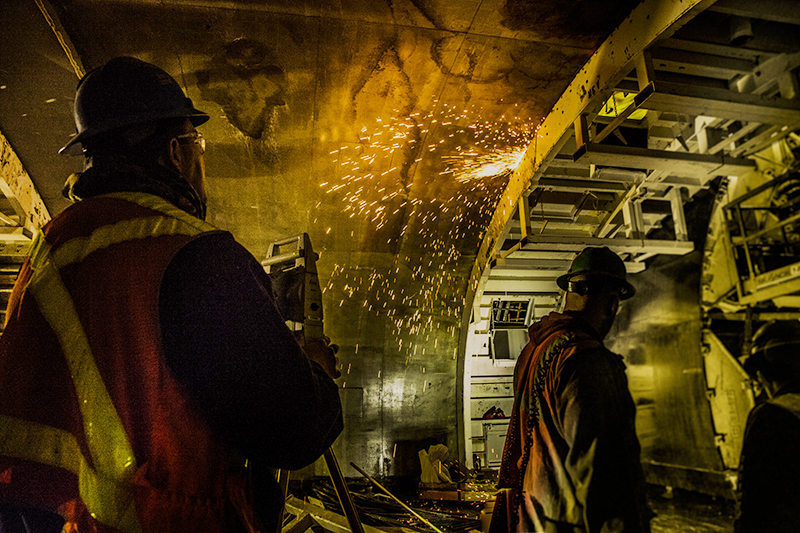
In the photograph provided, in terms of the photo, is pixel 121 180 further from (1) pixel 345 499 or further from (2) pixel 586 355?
(2) pixel 586 355

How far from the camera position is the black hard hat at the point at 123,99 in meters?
1.46

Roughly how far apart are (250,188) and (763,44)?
17.7 ft

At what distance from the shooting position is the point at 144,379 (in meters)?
1.10

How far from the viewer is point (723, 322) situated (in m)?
6.39

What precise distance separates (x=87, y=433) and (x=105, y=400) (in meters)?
0.09

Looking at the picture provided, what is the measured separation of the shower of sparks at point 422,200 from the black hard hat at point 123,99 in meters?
3.09

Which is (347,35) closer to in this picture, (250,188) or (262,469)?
(250,188)

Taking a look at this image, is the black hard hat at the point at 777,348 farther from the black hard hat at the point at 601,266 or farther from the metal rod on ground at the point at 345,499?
the metal rod on ground at the point at 345,499

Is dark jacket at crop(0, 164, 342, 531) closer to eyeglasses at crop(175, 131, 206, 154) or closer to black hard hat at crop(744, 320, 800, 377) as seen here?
eyeglasses at crop(175, 131, 206, 154)

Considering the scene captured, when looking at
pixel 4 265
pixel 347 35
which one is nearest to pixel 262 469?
pixel 347 35

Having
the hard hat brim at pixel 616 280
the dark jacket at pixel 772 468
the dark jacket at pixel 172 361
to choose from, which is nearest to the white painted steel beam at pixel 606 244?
the dark jacket at pixel 772 468

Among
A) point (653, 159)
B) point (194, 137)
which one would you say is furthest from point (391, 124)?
point (194, 137)

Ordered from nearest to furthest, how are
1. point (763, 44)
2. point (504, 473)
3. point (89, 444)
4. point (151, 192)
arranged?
point (89, 444), point (151, 192), point (504, 473), point (763, 44)

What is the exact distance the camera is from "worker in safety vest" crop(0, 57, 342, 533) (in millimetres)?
1064
